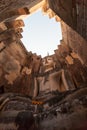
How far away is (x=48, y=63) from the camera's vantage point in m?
18.8

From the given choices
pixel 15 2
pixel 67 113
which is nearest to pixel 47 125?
pixel 67 113

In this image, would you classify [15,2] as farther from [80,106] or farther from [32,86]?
[32,86]

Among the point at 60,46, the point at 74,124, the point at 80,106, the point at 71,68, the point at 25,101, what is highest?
the point at 60,46

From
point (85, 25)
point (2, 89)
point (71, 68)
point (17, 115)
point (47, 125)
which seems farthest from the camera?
point (71, 68)

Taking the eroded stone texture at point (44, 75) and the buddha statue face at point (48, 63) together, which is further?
the buddha statue face at point (48, 63)

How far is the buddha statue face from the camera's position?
1831 centimetres

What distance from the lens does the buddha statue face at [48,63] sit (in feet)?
60.1

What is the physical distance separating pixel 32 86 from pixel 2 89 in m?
2.79

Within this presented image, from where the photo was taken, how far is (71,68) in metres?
16.6

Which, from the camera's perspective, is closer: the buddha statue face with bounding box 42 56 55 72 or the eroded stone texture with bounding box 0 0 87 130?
the eroded stone texture with bounding box 0 0 87 130

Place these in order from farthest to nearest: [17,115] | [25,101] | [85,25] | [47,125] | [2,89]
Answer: [2,89], [25,101], [17,115], [47,125], [85,25]

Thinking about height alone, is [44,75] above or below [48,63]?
below

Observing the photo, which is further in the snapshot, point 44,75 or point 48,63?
point 48,63

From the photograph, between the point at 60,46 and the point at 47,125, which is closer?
the point at 47,125
